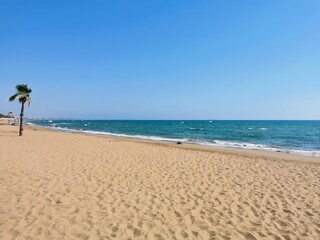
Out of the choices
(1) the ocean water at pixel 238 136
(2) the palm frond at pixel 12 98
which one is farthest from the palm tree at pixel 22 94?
(1) the ocean water at pixel 238 136

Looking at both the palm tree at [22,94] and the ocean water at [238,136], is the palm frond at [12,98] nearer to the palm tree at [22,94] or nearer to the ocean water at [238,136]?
the palm tree at [22,94]

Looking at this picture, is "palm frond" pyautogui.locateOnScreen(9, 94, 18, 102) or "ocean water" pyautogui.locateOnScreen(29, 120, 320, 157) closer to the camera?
"palm frond" pyautogui.locateOnScreen(9, 94, 18, 102)

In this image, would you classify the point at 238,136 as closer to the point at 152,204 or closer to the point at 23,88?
the point at 23,88

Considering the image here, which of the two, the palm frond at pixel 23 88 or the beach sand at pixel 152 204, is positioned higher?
the palm frond at pixel 23 88

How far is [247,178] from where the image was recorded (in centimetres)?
969

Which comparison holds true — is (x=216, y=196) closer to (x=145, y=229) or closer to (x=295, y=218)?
(x=295, y=218)

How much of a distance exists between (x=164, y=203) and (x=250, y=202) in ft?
8.14

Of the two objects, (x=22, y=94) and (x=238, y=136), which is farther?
(x=238, y=136)

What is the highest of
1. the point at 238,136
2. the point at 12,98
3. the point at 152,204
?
the point at 12,98

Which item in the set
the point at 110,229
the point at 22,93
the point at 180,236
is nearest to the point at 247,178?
the point at 180,236

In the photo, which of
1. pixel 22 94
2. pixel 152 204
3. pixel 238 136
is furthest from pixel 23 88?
pixel 238 136

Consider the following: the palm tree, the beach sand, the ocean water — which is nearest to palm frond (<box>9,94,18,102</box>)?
the palm tree

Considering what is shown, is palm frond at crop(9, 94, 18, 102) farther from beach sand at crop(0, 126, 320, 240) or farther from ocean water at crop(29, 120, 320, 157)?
ocean water at crop(29, 120, 320, 157)

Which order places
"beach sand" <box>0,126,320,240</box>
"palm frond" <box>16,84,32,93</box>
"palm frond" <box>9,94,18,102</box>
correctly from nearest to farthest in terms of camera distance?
"beach sand" <box>0,126,320,240</box> → "palm frond" <box>9,94,18,102</box> → "palm frond" <box>16,84,32,93</box>
